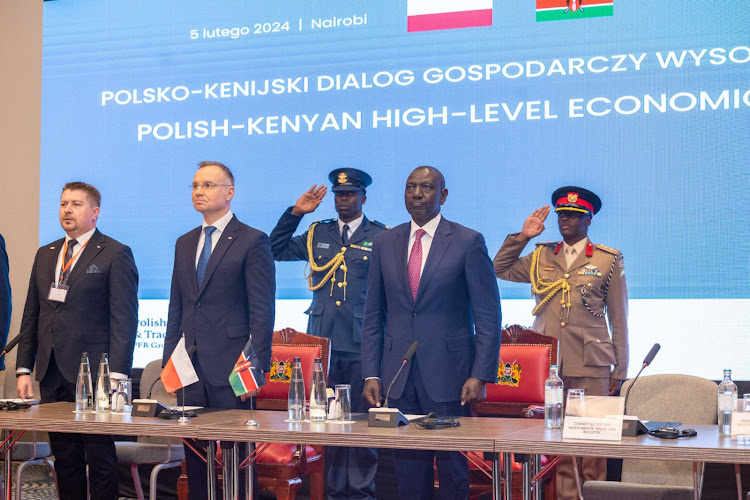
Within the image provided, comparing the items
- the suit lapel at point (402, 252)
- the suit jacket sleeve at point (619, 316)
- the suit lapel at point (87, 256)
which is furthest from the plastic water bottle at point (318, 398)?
the suit jacket sleeve at point (619, 316)

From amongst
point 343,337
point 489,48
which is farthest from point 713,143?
point 343,337

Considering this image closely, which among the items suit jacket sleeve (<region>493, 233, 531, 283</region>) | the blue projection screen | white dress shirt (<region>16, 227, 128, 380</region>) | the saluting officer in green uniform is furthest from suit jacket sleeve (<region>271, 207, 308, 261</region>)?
white dress shirt (<region>16, 227, 128, 380</region>)

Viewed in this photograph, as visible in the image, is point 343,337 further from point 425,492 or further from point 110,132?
point 110,132

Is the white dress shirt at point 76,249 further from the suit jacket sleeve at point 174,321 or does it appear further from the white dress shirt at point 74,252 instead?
the suit jacket sleeve at point 174,321

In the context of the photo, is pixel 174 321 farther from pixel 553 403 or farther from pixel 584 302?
pixel 584 302

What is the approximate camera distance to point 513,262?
503 centimetres

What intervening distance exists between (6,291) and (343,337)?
70.6 inches

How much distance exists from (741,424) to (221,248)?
2099mm

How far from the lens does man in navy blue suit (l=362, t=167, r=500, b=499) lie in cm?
335

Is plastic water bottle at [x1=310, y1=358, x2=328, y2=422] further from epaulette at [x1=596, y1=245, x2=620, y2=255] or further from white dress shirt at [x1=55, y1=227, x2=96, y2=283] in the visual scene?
epaulette at [x1=596, y1=245, x2=620, y2=255]

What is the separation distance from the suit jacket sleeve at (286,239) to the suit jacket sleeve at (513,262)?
3.76 feet

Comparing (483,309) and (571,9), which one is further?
(571,9)

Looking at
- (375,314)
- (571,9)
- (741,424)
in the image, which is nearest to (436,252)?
(375,314)

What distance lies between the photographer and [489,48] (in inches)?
210
